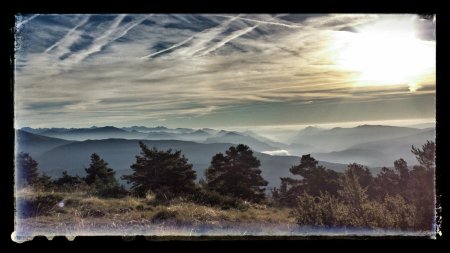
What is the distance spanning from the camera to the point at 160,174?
6.01 m

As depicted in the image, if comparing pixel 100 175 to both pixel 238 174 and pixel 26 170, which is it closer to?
pixel 26 170

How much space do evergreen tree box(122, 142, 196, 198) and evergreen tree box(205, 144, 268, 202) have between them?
305 mm

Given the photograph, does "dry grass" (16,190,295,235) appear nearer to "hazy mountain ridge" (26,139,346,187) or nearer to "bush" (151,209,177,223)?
"bush" (151,209,177,223)

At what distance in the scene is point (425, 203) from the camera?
5465 mm

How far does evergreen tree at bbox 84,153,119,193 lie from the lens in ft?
19.1

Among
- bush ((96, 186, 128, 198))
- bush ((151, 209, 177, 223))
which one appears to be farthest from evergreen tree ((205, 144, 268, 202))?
bush ((96, 186, 128, 198))

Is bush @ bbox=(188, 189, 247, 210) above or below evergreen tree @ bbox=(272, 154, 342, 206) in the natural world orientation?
below

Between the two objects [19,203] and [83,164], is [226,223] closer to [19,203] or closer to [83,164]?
[83,164]

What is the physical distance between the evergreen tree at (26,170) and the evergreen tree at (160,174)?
1138 millimetres

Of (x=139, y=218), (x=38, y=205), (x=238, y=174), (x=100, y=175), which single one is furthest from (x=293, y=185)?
(x=38, y=205)

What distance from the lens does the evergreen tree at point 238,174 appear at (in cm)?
593

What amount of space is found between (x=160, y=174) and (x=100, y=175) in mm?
803

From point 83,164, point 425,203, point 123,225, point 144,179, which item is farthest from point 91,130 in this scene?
point 425,203

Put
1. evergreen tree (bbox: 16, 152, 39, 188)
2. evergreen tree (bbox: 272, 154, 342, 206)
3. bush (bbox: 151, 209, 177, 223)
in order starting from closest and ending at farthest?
evergreen tree (bbox: 16, 152, 39, 188) < bush (bbox: 151, 209, 177, 223) < evergreen tree (bbox: 272, 154, 342, 206)
